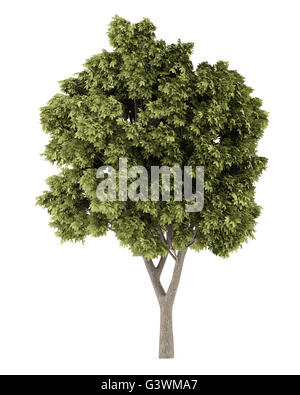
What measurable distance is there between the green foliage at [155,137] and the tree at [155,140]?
0.03 metres

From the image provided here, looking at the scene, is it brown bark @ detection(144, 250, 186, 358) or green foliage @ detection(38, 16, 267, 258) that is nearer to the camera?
green foliage @ detection(38, 16, 267, 258)

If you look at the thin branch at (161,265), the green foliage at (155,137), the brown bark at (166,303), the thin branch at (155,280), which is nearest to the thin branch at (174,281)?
the brown bark at (166,303)

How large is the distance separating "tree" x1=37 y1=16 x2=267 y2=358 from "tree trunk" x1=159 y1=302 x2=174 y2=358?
7.65ft

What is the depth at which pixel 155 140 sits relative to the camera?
664 inches

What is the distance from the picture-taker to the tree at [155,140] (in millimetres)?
16781

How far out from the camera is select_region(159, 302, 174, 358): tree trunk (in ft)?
61.6

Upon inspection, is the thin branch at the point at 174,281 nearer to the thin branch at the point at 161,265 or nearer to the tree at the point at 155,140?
the thin branch at the point at 161,265

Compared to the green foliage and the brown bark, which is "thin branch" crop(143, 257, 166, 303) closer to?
the brown bark

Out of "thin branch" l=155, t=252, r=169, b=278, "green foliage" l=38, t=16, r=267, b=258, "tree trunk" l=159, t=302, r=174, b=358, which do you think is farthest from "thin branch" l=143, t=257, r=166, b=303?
"green foliage" l=38, t=16, r=267, b=258

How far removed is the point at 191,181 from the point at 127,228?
236cm

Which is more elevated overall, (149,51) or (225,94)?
(149,51)
